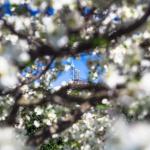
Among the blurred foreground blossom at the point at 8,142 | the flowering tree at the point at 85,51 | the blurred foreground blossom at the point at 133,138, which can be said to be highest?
the flowering tree at the point at 85,51

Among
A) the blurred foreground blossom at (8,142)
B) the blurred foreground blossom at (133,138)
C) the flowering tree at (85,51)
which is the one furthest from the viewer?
the blurred foreground blossom at (8,142)

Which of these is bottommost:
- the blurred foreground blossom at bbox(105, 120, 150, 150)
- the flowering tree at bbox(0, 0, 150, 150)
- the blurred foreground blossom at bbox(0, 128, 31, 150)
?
the blurred foreground blossom at bbox(105, 120, 150, 150)

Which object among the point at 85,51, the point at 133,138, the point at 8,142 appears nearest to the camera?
the point at 133,138

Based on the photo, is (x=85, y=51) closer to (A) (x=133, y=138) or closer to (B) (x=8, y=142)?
(B) (x=8, y=142)

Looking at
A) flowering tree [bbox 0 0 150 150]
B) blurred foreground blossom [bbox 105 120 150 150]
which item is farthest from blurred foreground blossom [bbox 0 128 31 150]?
blurred foreground blossom [bbox 105 120 150 150]

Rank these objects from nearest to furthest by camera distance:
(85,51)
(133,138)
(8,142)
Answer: (133,138)
(8,142)
(85,51)

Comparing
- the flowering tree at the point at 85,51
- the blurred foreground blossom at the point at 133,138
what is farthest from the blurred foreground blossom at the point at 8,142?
the blurred foreground blossom at the point at 133,138

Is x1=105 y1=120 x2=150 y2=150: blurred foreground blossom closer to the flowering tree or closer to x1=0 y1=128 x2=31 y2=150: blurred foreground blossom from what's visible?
the flowering tree

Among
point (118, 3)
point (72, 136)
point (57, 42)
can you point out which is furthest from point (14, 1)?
point (72, 136)

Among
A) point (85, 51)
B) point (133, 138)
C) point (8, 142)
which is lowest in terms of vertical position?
point (133, 138)

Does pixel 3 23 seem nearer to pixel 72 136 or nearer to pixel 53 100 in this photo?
pixel 53 100

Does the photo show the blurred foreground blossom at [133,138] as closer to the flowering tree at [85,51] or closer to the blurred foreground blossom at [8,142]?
the flowering tree at [85,51]

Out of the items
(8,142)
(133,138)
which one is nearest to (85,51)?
(8,142)
